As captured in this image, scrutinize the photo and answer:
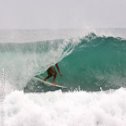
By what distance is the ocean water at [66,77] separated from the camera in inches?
179

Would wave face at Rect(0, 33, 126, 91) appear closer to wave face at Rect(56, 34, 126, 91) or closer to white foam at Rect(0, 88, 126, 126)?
wave face at Rect(56, 34, 126, 91)

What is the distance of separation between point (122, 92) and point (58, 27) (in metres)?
1.23

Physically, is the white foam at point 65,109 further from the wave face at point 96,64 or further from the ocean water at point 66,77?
the wave face at point 96,64

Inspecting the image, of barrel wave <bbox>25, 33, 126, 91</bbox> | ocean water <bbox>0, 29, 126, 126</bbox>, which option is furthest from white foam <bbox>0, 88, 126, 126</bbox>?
barrel wave <bbox>25, 33, 126, 91</bbox>

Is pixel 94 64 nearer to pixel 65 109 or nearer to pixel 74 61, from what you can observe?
pixel 74 61

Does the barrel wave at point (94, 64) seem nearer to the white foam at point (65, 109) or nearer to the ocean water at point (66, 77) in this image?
the ocean water at point (66, 77)

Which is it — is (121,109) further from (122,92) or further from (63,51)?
(63,51)

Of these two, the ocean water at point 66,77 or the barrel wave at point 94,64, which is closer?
the ocean water at point 66,77

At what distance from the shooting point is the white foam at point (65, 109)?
4496mm

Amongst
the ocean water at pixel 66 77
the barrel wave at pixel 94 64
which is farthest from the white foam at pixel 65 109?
the barrel wave at pixel 94 64

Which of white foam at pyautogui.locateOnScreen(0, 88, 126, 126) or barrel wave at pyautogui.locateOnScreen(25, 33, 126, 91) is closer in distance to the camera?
white foam at pyautogui.locateOnScreen(0, 88, 126, 126)

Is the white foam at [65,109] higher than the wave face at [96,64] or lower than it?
lower

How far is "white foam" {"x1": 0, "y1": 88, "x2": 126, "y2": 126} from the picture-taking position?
14.8ft

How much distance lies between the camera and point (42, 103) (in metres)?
4.70
